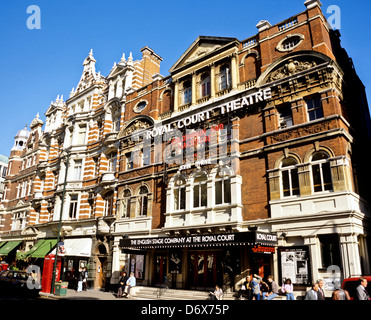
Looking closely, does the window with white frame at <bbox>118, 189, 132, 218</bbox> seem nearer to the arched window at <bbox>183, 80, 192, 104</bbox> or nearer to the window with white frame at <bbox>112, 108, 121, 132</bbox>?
the window with white frame at <bbox>112, 108, 121, 132</bbox>

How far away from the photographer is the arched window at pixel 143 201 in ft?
78.2

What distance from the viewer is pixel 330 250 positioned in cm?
1460

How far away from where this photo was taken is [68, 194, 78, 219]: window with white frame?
30.6 meters

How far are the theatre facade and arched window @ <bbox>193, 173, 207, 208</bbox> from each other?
0.07m

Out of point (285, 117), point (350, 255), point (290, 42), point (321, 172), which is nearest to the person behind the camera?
point (350, 255)

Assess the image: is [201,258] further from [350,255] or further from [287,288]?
[350,255]

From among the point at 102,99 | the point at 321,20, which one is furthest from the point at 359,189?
the point at 102,99

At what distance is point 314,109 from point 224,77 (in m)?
7.24

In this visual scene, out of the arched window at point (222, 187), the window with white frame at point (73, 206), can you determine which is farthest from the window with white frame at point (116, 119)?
the arched window at point (222, 187)

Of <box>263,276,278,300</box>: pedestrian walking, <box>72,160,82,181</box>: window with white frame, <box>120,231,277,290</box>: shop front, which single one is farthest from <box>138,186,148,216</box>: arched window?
<box>263,276,278,300</box>: pedestrian walking

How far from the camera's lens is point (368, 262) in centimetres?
1540

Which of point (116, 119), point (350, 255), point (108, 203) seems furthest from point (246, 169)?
point (116, 119)

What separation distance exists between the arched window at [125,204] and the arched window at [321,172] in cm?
1467
